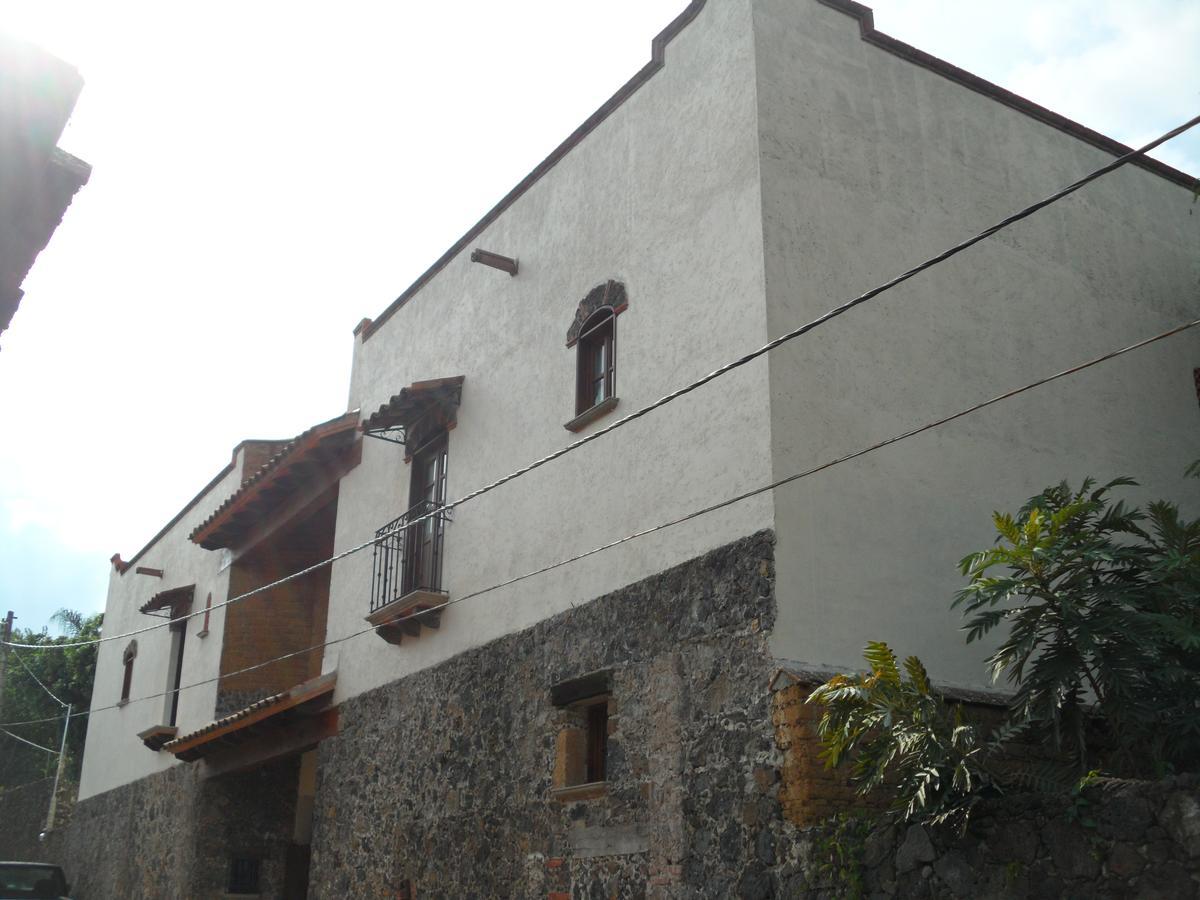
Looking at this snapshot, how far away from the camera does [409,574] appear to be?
1405cm

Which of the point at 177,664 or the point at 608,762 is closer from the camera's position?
the point at 608,762

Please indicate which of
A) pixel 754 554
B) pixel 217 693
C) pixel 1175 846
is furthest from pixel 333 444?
pixel 1175 846

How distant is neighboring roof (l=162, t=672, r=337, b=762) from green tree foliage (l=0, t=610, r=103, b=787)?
2438cm

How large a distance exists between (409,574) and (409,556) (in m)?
0.20

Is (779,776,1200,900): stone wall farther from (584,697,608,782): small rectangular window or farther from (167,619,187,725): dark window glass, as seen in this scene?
(167,619,187,725): dark window glass

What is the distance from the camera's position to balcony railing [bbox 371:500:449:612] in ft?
44.6

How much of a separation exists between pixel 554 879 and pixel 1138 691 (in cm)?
494

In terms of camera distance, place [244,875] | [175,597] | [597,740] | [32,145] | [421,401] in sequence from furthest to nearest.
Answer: [175,597]
[244,875]
[421,401]
[597,740]
[32,145]

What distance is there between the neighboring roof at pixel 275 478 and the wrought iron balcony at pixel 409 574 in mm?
2444

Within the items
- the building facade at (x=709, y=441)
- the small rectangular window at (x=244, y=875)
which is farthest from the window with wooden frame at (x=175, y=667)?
the building facade at (x=709, y=441)

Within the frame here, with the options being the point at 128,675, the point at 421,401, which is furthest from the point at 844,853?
the point at 128,675

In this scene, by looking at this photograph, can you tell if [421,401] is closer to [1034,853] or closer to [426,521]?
[426,521]

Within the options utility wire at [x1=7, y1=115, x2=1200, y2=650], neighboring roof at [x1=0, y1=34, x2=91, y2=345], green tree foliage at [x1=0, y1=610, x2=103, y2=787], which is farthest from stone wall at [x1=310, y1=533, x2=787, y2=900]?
green tree foliage at [x1=0, y1=610, x2=103, y2=787]

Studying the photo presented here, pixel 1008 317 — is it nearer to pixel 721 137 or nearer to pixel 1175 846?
pixel 721 137
